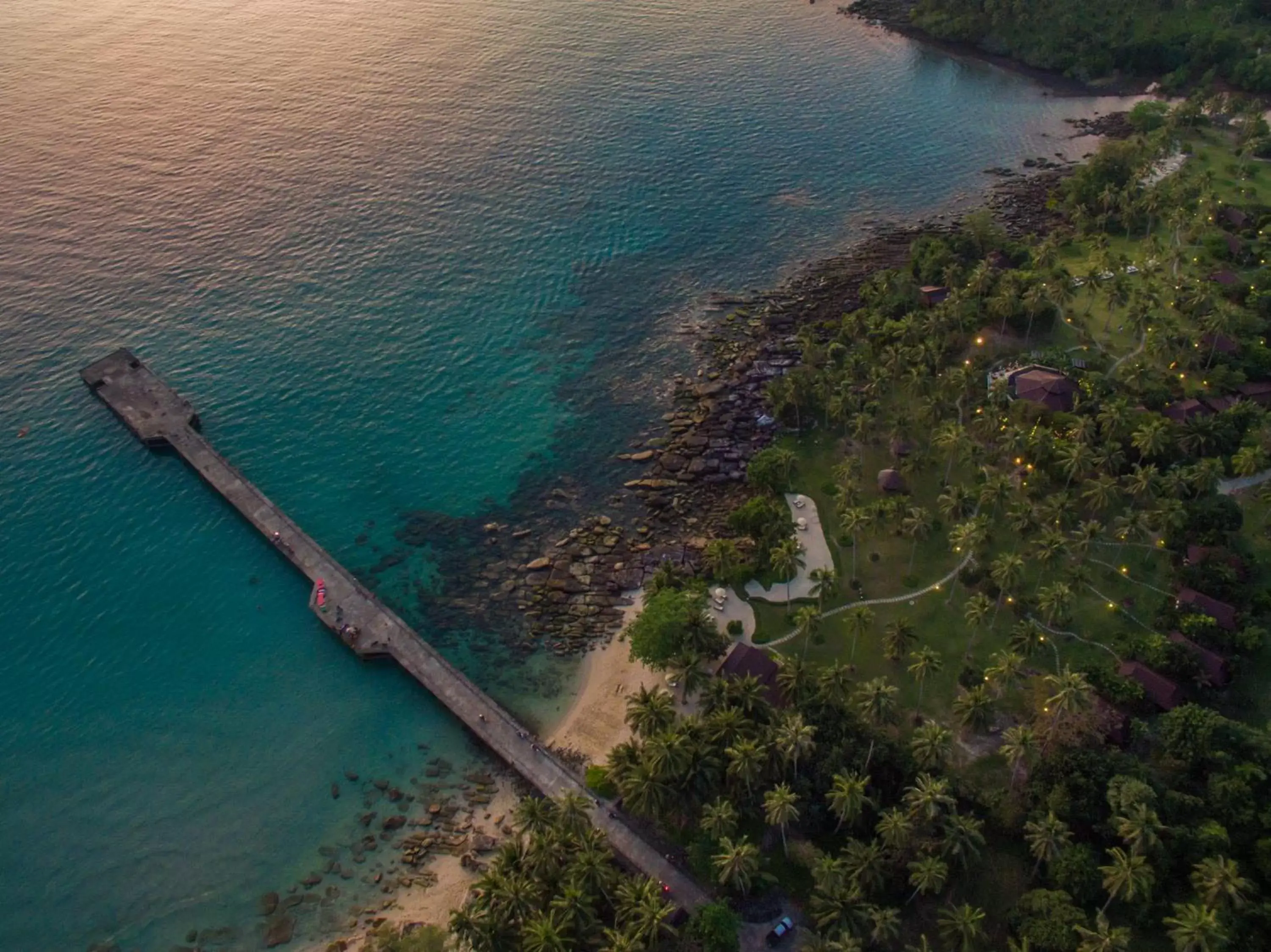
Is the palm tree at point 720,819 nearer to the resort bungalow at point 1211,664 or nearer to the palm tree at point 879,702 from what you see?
the palm tree at point 879,702

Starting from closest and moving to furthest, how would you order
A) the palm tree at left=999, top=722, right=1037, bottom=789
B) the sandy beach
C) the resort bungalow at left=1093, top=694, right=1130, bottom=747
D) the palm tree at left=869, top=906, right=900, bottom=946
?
the palm tree at left=869, top=906, right=900, bottom=946 < the palm tree at left=999, top=722, right=1037, bottom=789 < the resort bungalow at left=1093, top=694, right=1130, bottom=747 < the sandy beach

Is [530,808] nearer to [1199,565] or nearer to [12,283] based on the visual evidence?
[1199,565]

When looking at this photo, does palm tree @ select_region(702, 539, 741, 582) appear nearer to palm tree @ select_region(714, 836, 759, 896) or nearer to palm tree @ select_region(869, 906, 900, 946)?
palm tree @ select_region(714, 836, 759, 896)

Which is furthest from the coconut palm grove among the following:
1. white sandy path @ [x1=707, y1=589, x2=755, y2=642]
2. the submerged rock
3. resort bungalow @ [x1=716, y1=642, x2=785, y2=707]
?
the submerged rock

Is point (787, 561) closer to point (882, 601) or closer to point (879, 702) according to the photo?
point (882, 601)

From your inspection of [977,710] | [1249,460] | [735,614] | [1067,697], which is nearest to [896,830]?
[977,710]

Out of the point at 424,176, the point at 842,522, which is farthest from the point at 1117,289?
the point at 424,176

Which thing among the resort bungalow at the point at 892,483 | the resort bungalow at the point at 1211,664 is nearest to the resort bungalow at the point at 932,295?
the resort bungalow at the point at 892,483
